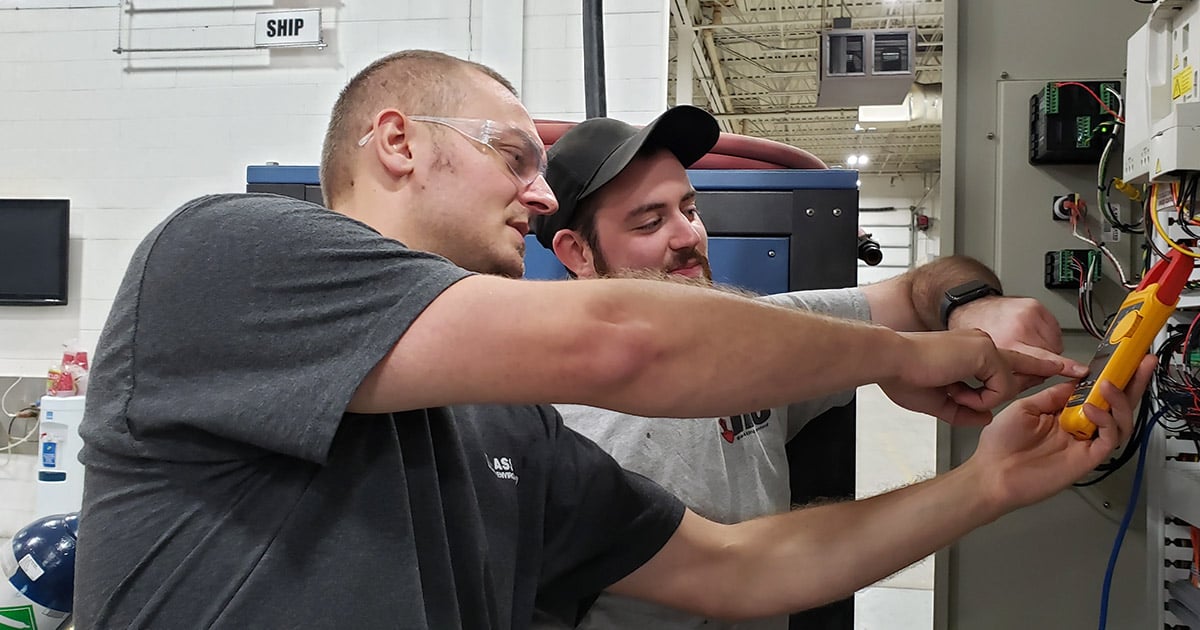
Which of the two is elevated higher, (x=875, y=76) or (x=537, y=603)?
(x=875, y=76)

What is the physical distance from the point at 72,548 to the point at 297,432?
0.92 meters

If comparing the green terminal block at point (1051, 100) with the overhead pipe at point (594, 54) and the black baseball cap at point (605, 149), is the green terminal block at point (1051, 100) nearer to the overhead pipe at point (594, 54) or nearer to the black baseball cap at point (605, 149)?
the black baseball cap at point (605, 149)

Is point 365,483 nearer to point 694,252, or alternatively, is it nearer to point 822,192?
point 694,252

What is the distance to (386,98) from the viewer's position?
103 centimetres

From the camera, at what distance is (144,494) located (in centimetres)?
70

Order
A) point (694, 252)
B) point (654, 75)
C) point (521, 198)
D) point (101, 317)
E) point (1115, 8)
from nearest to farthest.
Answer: point (521, 198) < point (694, 252) < point (1115, 8) < point (654, 75) < point (101, 317)

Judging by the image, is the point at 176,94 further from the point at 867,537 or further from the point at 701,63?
the point at 701,63

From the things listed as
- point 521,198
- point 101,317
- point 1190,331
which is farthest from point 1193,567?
point 101,317

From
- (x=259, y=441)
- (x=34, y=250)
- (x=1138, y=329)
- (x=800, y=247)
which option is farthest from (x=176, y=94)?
(x=1138, y=329)

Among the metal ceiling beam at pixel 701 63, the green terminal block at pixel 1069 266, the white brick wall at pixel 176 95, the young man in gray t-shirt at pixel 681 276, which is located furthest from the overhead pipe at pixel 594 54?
the metal ceiling beam at pixel 701 63

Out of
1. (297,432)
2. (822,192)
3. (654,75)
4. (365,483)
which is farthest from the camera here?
(654,75)

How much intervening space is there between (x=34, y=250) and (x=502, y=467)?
370cm

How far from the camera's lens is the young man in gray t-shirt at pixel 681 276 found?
118cm

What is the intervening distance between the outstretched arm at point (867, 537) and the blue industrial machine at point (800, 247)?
30 centimetres
